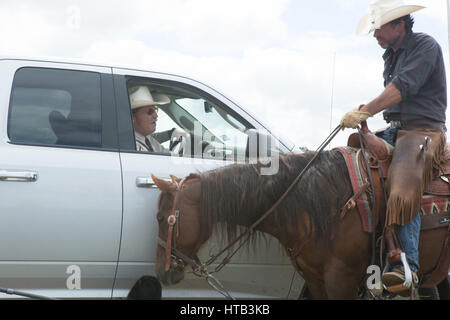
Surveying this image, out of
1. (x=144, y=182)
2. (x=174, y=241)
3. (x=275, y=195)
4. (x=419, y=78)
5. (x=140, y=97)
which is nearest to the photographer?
(x=174, y=241)

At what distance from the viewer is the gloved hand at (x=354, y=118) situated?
3.35 meters

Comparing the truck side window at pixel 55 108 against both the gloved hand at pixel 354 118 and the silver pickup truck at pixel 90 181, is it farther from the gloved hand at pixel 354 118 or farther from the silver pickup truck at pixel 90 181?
the gloved hand at pixel 354 118

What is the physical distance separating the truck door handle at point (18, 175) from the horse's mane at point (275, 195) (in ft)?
3.26

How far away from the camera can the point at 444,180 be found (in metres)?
3.43

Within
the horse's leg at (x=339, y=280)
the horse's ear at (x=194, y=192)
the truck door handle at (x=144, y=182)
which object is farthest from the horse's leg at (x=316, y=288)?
the truck door handle at (x=144, y=182)

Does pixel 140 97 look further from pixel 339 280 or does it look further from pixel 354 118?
pixel 339 280

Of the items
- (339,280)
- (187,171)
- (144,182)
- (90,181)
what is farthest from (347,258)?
(90,181)

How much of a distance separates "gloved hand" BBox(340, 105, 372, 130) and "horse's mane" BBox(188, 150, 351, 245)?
29 cm

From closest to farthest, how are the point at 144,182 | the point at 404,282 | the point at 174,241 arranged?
the point at 404,282, the point at 174,241, the point at 144,182

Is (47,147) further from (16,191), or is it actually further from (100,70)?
(100,70)

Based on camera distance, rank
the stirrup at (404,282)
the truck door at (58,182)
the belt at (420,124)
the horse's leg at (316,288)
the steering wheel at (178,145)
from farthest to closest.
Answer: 1. the steering wheel at (178,145)
2. the belt at (420,124)
3. the horse's leg at (316,288)
4. the truck door at (58,182)
5. the stirrup at (404,282)

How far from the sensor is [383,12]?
11.9 ft

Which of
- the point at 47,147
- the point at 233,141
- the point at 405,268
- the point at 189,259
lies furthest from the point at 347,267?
the point at 47,147
